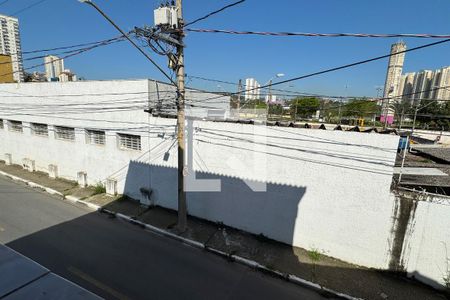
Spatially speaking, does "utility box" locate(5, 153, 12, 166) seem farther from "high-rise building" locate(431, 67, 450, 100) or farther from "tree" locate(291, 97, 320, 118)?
"high-rise building" locate(431, 67, 450, 100)

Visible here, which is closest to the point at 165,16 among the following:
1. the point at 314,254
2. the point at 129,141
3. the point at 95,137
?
the point at 129,141

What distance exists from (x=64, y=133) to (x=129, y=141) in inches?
188

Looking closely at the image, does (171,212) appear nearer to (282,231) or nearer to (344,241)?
(282,231)

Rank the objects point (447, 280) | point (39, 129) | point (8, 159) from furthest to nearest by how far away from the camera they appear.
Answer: point (8, 159)
point (39, 129)
point (447, 280)

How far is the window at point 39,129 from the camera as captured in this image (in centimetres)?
1370

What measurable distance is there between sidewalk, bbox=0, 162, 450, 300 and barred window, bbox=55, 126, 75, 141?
409 centimetres

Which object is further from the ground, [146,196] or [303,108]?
[303,108]

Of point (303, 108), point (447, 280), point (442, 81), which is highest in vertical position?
point (442, 81)

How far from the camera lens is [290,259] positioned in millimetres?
7203

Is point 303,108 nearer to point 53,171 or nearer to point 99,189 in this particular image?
point 99,189

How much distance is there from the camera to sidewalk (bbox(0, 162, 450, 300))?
6.15 metres

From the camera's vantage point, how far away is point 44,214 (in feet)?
30.5

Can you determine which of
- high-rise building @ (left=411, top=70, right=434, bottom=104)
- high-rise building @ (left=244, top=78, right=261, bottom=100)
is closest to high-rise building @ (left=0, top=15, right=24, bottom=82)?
high-rise building @ (left=244, top=78, right=261, bottom=100)

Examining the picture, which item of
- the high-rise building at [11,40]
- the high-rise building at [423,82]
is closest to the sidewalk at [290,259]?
the high-rise building at [11,40]
